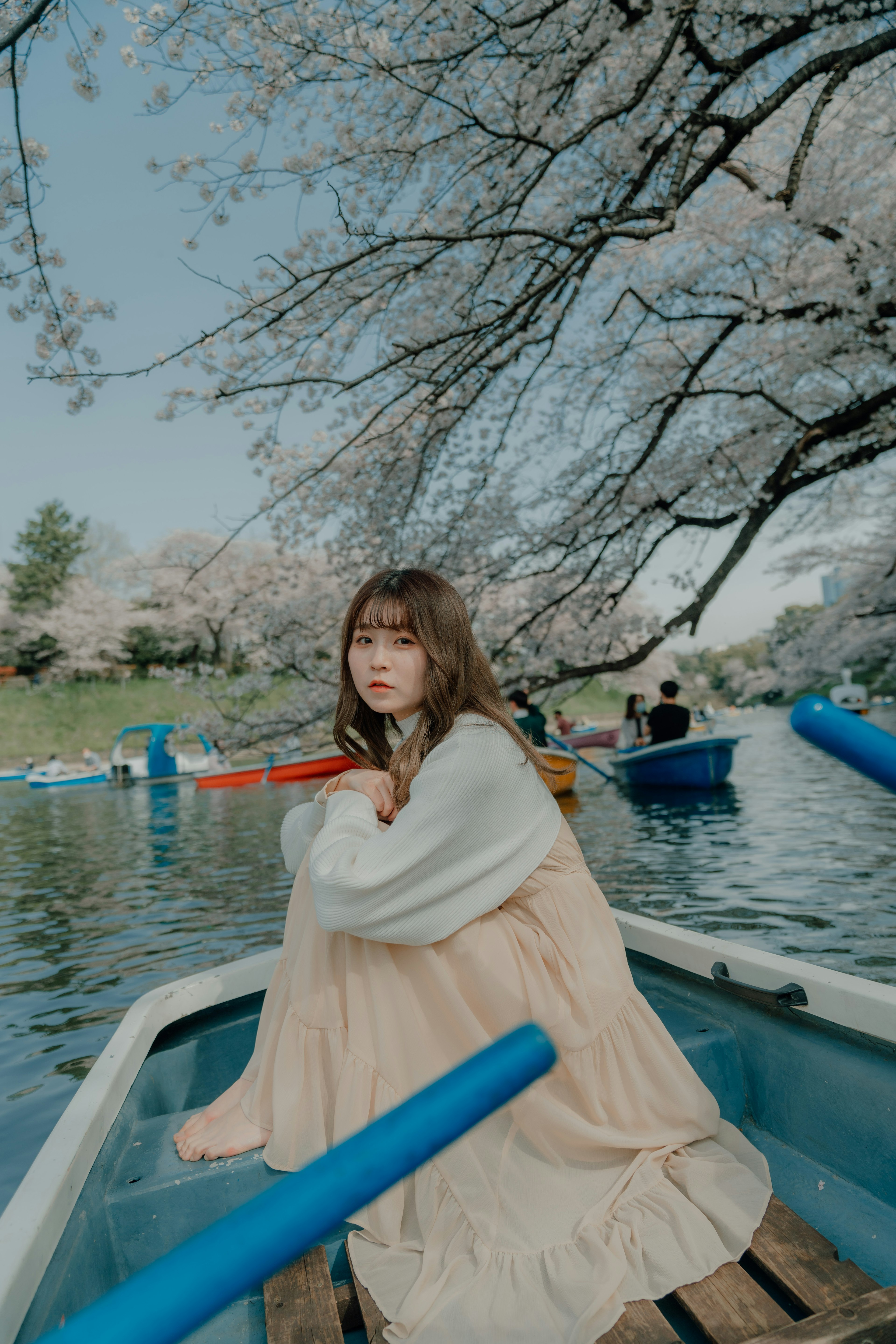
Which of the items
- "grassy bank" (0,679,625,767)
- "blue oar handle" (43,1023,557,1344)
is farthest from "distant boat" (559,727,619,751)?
"blue oar handle" (43,1023,557,1344)

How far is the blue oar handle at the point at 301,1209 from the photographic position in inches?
12.4

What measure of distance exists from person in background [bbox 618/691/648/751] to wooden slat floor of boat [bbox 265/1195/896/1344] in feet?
35.3

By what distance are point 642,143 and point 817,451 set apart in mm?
3825

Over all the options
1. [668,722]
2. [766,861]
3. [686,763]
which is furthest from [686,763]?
[766,861]

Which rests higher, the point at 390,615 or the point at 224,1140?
the point at 390,615

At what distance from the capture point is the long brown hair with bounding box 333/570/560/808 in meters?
1.77

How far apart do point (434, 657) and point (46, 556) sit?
33151 mm

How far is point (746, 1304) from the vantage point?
1209 millimetres

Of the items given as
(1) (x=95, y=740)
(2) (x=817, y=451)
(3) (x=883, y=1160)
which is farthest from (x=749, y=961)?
(1) (x=95, y=740)

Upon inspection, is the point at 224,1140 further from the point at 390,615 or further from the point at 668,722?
the point at 668,722

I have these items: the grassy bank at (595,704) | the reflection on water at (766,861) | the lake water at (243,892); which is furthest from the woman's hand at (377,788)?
the grassy bank at (595,704)

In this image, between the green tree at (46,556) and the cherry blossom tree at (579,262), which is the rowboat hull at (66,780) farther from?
the cherry blossom tree at (579,262)

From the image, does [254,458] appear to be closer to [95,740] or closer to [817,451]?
[817,451]

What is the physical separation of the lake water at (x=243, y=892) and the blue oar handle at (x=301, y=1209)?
9.29ft
